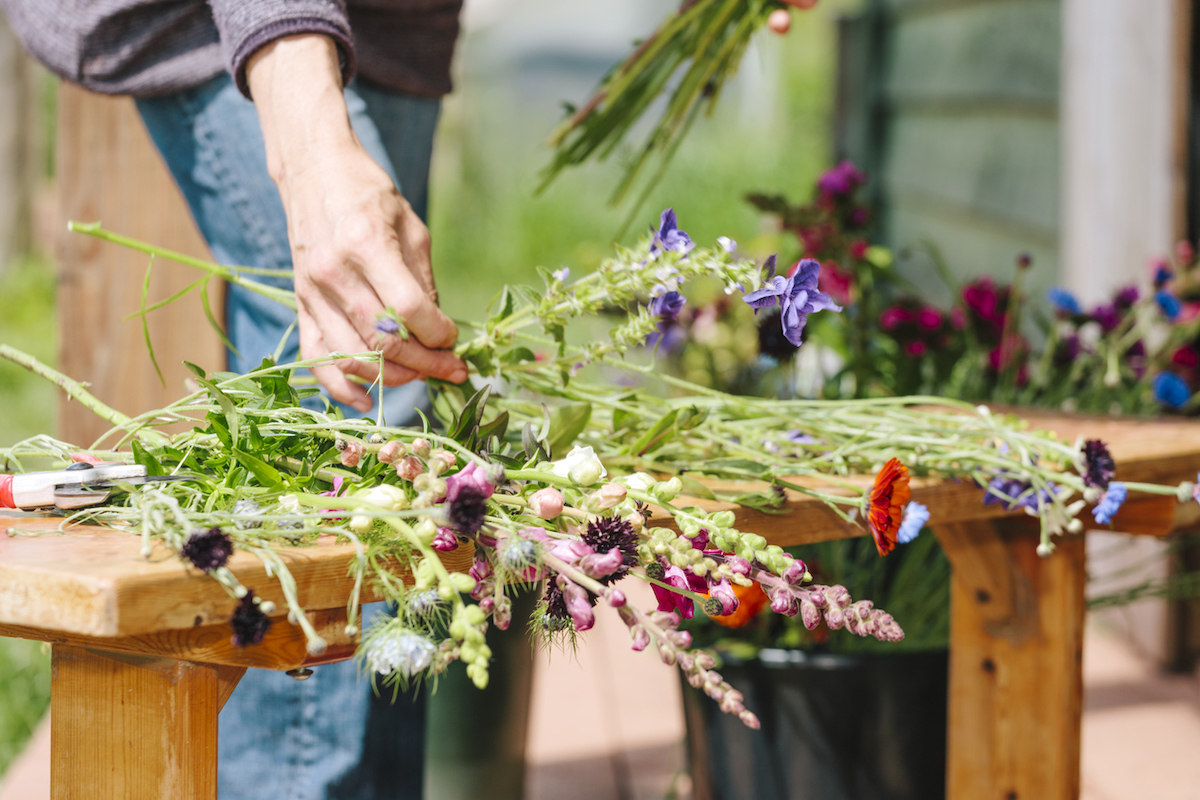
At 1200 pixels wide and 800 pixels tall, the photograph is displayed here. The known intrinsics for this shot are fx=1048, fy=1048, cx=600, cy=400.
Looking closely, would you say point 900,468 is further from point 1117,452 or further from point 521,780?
point 521,780

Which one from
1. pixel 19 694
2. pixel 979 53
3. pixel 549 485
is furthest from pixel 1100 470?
pixel 979 53

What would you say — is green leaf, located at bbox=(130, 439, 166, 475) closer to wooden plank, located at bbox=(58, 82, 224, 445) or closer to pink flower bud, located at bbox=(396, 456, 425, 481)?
pink flower bud, located at bbox=(396, 456, 425, 481)

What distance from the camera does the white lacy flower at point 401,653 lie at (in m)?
0.47

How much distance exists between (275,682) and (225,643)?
467 mm

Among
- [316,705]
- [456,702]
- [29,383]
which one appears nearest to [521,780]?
[456,702]

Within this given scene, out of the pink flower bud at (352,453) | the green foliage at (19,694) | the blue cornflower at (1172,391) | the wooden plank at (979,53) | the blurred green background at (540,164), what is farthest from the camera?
the blurred green background at (540,164)

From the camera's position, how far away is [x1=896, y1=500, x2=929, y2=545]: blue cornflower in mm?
727

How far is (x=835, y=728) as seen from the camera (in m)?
1.14

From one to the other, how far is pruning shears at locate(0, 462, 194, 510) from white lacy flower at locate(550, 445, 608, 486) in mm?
209

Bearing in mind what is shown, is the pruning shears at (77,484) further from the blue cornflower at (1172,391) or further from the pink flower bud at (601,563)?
the blue cornflower at (1172,391)

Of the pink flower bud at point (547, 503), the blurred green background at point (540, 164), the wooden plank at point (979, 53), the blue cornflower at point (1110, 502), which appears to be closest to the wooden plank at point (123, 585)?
the pink flower bud at point (547, 503)

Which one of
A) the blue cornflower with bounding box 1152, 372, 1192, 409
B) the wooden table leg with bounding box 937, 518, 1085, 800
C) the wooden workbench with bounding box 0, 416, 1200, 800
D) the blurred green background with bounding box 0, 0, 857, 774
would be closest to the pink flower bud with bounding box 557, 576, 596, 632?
the wooden workbench with bounding box 0, 416, 1200, 800

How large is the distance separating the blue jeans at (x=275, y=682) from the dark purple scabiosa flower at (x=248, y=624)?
0.49m

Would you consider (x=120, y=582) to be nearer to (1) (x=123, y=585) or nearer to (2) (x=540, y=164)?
(1) (x=123, y=585)
